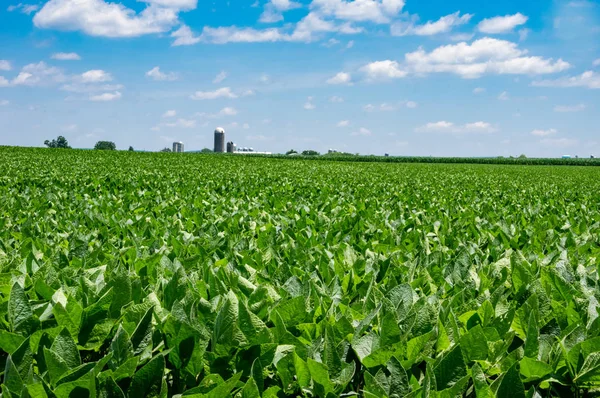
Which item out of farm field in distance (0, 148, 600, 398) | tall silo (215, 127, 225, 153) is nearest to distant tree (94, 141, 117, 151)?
tall silo (215, 127, 225, 153)

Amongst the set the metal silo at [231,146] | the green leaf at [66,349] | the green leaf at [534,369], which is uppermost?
the metal silo at [231,146]

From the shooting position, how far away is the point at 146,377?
149cm

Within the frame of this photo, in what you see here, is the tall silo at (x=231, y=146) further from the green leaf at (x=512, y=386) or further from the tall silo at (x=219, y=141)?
the green leaf at (x=512, y=386)

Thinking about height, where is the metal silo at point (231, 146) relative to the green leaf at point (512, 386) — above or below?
above

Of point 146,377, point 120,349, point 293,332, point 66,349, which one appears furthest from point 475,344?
point 66,349

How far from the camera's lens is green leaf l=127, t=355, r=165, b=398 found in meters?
1.48

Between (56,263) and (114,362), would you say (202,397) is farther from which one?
(56,263)

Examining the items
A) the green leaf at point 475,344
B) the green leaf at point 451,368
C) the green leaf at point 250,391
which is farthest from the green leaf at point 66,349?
the green leaf at point 475,344

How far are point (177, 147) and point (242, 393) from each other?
161534 millimetres

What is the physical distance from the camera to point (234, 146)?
137m

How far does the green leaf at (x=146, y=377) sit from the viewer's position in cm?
148

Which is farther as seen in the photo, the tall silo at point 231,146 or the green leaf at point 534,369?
the tall silo at point 231,146

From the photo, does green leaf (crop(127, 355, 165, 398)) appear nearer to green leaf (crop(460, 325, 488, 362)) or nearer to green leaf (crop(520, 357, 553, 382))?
green leaf (crop(460, 325, 488, 362))

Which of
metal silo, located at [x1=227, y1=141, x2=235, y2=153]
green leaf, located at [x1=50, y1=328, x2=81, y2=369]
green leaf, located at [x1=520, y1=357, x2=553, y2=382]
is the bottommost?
green leaf, located at [x1=520, y1=357, x2=553, y2=382]
